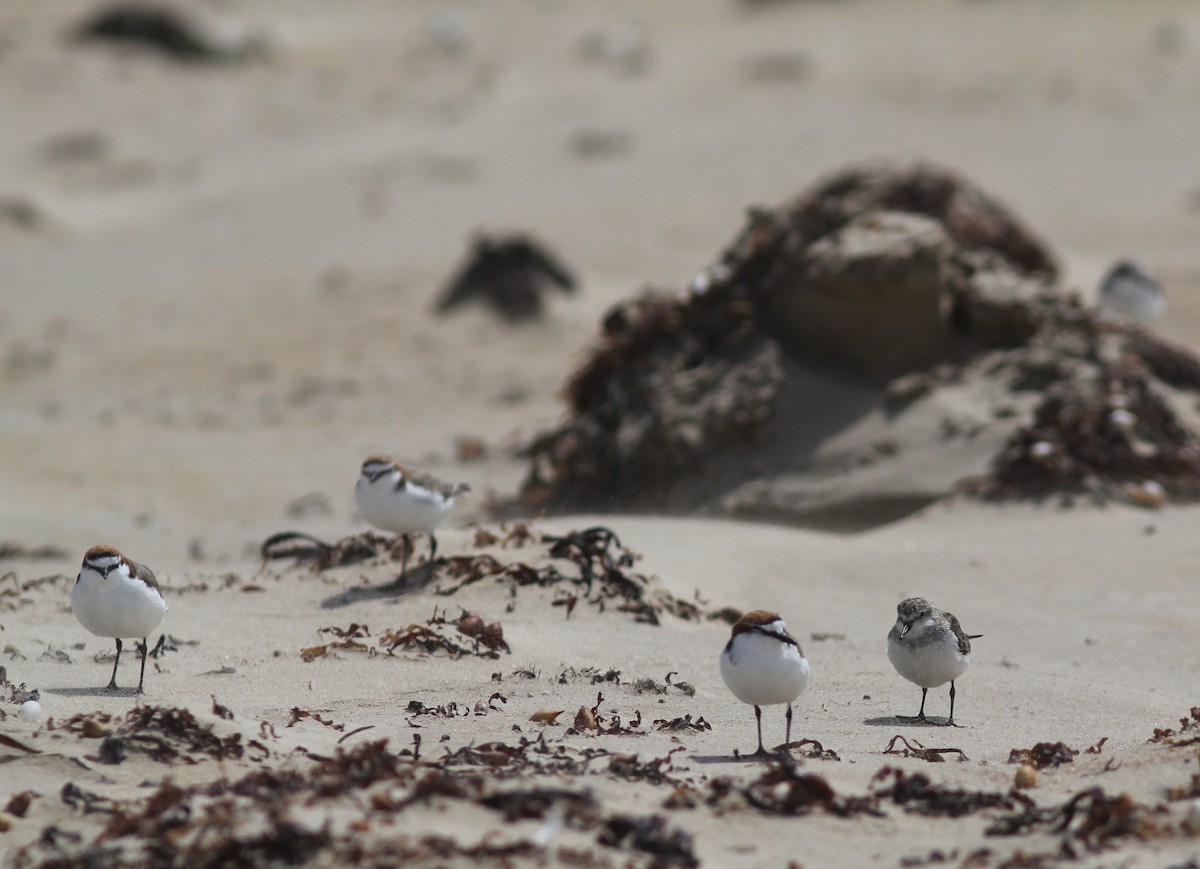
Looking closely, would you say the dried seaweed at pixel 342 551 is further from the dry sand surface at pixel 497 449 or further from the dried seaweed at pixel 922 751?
the dried seaweed at pixel 922 751

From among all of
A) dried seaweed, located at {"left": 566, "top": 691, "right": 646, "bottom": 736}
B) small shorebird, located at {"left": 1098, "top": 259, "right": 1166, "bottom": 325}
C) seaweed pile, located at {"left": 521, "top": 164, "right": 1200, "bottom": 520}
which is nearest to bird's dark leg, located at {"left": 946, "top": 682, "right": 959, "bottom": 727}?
dried seaweed, located at {"left": 566, "top": 691, "right": 646, "bottom": 736}

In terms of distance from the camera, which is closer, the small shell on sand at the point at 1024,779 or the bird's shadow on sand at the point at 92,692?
the small shell on sand at the point at 1024,779

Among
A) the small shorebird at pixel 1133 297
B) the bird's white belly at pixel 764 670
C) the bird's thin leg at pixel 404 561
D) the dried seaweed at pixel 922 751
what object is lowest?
the dried seaweed at pixel 922 751

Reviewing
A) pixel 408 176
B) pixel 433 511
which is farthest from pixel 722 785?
pixel 408 176

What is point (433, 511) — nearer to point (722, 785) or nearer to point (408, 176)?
point (722, 785)

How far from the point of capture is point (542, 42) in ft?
103

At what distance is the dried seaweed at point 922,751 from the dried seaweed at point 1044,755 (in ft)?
0.14

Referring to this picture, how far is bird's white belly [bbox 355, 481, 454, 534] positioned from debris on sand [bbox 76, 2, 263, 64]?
24962 mm

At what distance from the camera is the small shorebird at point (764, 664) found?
16.9ft

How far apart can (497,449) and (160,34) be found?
71.3ft

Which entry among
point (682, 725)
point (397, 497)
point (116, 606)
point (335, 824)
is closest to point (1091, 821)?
point (682, 725)

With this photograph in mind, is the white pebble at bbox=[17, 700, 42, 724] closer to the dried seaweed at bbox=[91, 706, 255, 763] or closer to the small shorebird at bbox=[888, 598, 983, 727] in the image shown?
the dried seaweed at bbox=[91, 706, 255, 763]

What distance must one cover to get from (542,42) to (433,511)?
25292mm

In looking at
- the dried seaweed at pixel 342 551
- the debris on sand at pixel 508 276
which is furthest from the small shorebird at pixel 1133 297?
the dried seaweed at pixel 342 551
